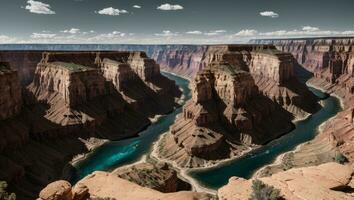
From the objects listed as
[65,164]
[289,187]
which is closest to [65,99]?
[65,164]

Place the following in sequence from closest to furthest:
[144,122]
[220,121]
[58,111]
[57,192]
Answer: [57,192] < [220,121] < [58,111] < [144,122]

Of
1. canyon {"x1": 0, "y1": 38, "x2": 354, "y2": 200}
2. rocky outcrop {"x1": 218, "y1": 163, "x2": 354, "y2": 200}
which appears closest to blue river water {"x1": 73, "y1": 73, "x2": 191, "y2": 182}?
canyon {"x1": 0, "y1": 38, "x2": 354, "y2": 200}

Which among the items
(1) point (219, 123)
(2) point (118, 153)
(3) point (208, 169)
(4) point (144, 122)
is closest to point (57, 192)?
(3) point (208, 169)

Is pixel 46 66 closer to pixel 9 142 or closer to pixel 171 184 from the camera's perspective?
pixel 9 142

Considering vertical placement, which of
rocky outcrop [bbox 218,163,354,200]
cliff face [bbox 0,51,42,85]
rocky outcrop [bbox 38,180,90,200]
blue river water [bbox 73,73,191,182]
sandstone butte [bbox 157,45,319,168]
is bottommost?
blue river water [bbox 73,73,191,182]

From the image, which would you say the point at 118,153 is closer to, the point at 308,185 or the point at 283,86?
the point at 308,185

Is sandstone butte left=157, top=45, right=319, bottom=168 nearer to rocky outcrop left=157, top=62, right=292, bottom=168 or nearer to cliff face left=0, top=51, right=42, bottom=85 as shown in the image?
rocky outcrop left=157, top=62, right=292, bottom=168

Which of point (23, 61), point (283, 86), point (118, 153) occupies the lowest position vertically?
point (118, 153)
